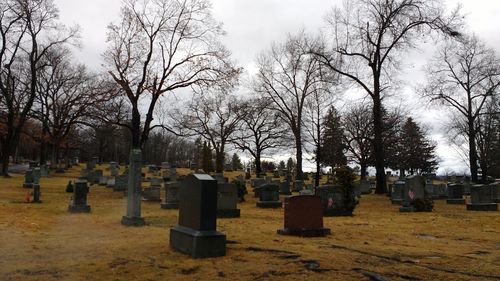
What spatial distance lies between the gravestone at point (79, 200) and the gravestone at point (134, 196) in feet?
12.2

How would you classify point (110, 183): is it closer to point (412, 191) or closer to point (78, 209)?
point (78, 209)

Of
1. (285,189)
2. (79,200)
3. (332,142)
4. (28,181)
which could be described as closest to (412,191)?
(285,189)

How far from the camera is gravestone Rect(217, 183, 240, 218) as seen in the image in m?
14.9

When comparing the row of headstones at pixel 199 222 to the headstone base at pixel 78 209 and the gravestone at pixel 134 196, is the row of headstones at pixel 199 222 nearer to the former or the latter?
the gravestone at pixel 134 196

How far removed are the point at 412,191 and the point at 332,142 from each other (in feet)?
75.6

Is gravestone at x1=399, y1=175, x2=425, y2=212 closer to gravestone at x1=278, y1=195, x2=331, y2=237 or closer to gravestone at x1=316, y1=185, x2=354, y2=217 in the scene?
gravestone at x1=316, y1=185, x2=354, y2=217

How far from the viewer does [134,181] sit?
12398 millimetres

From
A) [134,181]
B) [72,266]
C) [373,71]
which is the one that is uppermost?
[373,71]

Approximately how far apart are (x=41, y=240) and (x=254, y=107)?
3626cm

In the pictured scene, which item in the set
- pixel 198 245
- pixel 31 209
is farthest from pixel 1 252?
pixel 31 209

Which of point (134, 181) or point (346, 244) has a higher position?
point (134, 181)

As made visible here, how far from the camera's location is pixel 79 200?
50.3ft

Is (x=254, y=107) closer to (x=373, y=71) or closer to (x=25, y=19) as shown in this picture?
(x=373, y=71)

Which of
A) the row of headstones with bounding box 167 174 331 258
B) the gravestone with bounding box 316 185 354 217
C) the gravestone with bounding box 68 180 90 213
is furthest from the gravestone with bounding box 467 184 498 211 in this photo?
the gravestone with bounding box 68 180 90 213
